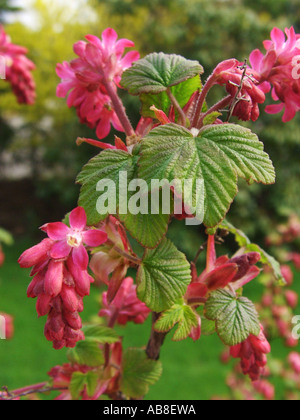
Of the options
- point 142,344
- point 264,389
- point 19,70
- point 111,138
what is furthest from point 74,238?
point 111,138

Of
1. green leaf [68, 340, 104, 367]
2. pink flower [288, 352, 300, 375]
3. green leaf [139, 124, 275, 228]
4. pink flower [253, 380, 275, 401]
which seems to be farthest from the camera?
pink flower [288, 352, 300, 375]

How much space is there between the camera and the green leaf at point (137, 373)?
0.61m

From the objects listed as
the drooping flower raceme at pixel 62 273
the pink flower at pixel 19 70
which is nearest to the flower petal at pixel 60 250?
the drooping flower raceme at pixel 62 273

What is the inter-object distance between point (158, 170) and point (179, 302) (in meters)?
0.19

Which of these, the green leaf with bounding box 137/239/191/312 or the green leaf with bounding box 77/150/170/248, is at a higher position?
the green leaf with bounding box 77/150/170/248

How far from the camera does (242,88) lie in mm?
475

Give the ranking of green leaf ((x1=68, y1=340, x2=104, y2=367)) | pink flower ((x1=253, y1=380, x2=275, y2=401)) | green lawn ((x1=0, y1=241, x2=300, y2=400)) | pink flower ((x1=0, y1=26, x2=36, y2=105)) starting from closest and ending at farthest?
1. green leaf ((x1=68, y1=340, x2=104, y2=367))
2. pink flower ((x1=0, y1=26, x2=36, y2=105))
3. pink flower ((x1=253, y1=380, x2=275, y2=401))
4. green lawn ((x1=0, y1=241, x2=300, y2=400))

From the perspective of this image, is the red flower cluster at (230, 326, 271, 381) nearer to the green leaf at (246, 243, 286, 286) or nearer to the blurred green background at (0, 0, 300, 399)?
the green leaf at (246, 243, 286, 286)

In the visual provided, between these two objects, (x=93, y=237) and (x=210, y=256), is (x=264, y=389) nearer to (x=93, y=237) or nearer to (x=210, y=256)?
(x=210, y=256)

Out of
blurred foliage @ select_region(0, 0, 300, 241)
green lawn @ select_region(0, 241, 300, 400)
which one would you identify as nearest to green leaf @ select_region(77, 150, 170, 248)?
green lawn @ select_region(0, 241, 300, 400)

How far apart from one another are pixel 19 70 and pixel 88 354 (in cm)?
88

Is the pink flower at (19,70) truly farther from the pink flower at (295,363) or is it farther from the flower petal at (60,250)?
the pink flower at (295,363)

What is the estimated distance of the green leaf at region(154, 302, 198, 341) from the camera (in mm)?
493
